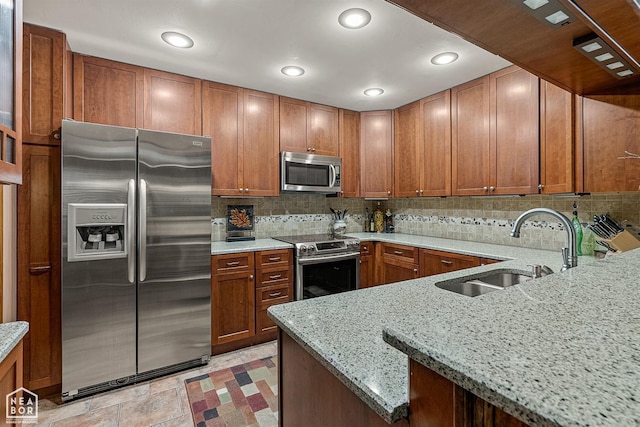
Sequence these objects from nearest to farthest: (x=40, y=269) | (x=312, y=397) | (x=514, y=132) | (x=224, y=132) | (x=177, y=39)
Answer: (x=312, y=397) < (x=40, y=269) < (x=177, y=39) < (x=514, y=132) < (x=224, y=132)

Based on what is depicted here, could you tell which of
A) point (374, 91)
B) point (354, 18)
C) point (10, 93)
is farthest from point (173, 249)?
point (374, 91)

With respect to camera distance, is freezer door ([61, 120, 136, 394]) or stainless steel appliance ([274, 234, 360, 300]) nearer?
freezer door ([61, 120, 136, 394])

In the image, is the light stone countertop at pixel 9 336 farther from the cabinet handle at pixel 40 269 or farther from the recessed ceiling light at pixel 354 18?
the recessed ceiling light at pixel 354 18

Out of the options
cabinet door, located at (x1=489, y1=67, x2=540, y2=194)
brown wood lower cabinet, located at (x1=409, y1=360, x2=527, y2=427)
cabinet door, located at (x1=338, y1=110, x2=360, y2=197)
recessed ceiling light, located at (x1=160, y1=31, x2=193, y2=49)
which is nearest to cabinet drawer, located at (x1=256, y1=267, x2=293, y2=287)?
cabinet door, located at (x1=338, y1=110, x2=360, y2=197)

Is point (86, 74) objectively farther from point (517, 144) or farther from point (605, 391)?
point (517, 144)

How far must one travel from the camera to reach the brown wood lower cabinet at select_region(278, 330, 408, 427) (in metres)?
0.73

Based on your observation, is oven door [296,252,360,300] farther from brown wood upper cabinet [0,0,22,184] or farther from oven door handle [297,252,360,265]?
brown wood upper cabinet [0,0,22,184]

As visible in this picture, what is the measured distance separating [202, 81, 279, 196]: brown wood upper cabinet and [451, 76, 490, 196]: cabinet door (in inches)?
68.9

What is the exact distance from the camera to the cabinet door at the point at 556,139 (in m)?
2.13

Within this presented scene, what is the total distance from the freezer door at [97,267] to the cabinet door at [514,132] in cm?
284

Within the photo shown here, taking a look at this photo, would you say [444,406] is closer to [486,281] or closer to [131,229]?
[486,281]

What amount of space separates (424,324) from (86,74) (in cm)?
290

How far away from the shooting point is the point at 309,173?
3260mm

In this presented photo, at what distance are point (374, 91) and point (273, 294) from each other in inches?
86.7
